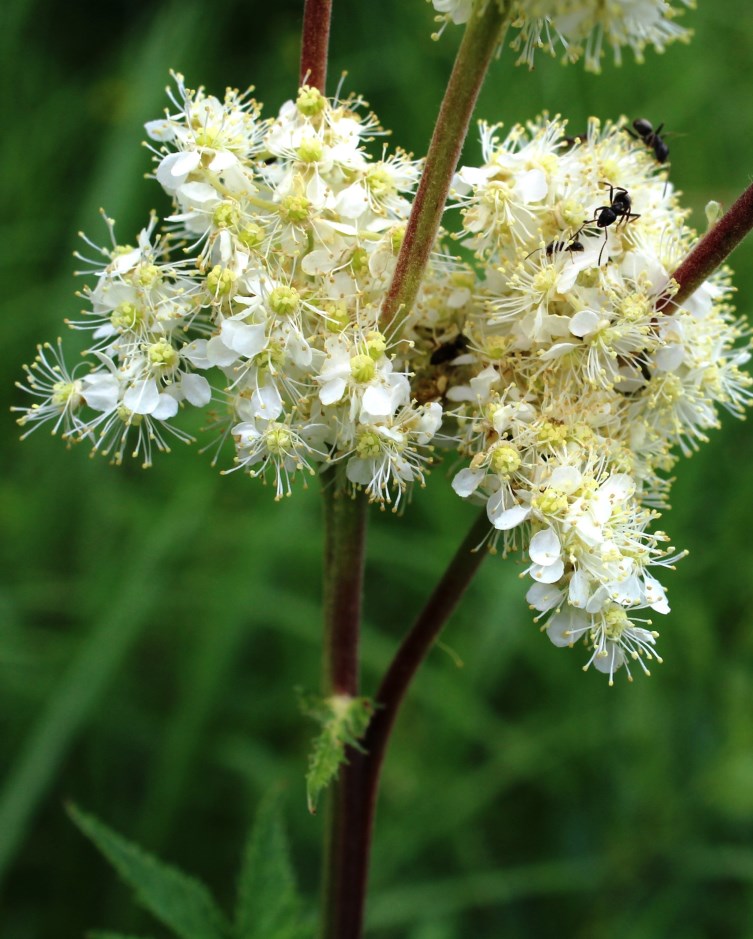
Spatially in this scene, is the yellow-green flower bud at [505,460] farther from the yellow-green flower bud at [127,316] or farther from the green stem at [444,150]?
the yellow-green flower bud at [127,316]

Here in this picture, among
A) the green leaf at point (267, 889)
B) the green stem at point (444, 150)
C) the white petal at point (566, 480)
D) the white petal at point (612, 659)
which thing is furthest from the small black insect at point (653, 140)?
the green leaf at point (267, 889)

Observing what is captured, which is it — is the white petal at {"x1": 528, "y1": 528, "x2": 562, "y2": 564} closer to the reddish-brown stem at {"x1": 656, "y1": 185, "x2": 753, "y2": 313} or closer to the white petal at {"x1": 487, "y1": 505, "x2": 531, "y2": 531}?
the white petal at {"x1": 487, "y1": 505, "x2": 531, "y2": 531}

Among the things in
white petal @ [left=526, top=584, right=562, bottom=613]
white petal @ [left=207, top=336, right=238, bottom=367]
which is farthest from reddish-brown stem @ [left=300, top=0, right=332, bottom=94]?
white petal @ [left=526, top=584, right=562, bottom=613]

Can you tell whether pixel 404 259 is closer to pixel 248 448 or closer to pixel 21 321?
pixel 248 448

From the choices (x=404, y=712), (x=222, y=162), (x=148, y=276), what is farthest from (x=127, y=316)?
(x=404, y=712)

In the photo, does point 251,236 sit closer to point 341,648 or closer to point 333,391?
point 333,391

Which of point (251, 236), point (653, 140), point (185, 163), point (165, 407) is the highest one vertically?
point (653, 140)
